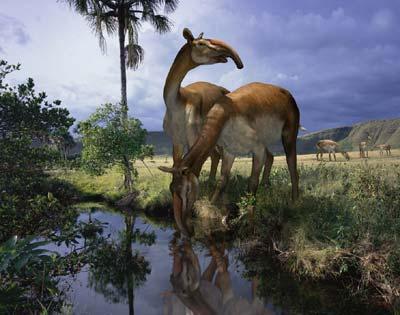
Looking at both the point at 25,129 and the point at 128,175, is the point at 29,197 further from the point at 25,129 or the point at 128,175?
the point at 128,175

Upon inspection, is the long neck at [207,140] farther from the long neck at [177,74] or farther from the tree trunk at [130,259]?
the tree trunk at [130,259]

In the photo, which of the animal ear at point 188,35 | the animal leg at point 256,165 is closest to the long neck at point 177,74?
the animal ear at point 188,35

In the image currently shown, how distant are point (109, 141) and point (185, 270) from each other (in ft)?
28.5

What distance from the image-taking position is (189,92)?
816 centimetres

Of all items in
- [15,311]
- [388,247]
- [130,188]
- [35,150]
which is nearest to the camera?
[15,311]

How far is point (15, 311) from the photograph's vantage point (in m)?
4.22

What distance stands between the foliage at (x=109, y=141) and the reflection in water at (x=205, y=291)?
7647mm

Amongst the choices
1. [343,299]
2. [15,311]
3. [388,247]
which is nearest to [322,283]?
[343,299]

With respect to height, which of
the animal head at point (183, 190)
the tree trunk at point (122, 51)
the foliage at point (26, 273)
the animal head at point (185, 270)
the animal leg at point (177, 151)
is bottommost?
the animal head at point (185, 270)

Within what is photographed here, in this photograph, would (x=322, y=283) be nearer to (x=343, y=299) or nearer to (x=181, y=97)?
(x=343, y=299)

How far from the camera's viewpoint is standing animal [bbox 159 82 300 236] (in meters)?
5.34

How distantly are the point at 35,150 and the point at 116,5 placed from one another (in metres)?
13.2

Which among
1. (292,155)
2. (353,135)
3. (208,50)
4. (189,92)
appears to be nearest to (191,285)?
(208,50)

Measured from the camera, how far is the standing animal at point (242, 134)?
5.34m
